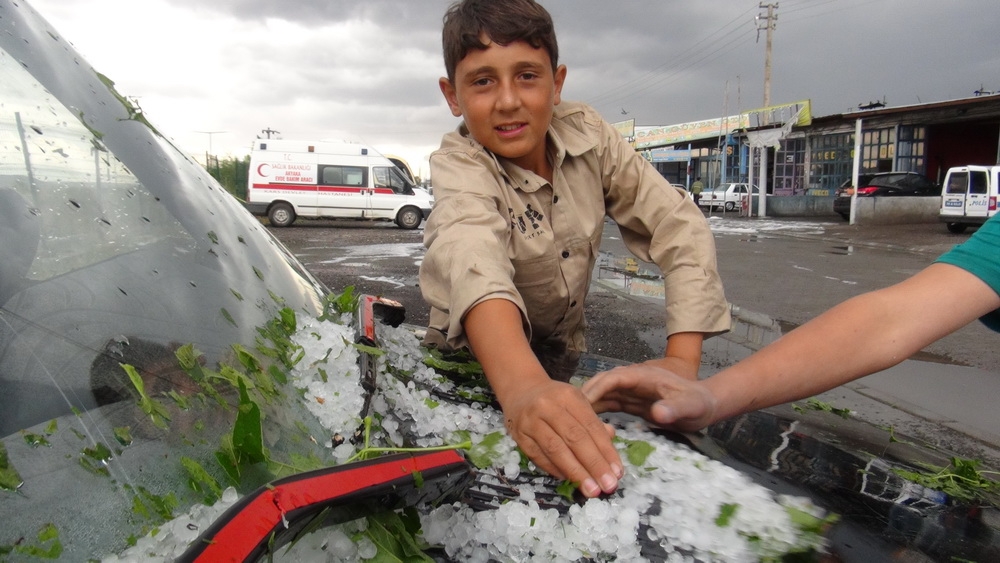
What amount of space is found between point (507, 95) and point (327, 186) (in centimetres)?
2064

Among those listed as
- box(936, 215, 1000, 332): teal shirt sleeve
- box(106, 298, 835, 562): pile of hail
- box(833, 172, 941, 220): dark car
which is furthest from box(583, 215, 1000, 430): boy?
box(833, 172, 941, 220): dark car

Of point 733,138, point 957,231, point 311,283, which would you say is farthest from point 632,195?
point 733,138

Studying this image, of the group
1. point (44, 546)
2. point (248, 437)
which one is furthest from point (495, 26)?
point (44, 546)

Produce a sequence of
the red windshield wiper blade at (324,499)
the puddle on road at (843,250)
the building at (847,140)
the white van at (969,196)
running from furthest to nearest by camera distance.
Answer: the building at (847,140) → the white van at (969,196) → the puddle on road at (843,250) → the red windshield wiper blade at (324,499)

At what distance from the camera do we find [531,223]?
192 centimetres

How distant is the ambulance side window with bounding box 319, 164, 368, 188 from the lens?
21.5 m

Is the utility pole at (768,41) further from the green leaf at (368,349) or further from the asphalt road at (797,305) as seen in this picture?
the green leaf at (368,349)

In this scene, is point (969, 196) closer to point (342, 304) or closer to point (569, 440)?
point (342, 304)

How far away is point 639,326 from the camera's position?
613cm

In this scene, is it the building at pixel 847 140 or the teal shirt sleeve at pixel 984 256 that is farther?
the building at pixel 847 140

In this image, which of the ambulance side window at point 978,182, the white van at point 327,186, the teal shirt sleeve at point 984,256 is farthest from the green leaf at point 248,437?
the ambulance side window at point 978,182

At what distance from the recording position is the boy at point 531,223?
1349 millimetres

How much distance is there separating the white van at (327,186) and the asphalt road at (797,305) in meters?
3.48

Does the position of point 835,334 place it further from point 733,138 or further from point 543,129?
point 733,138
